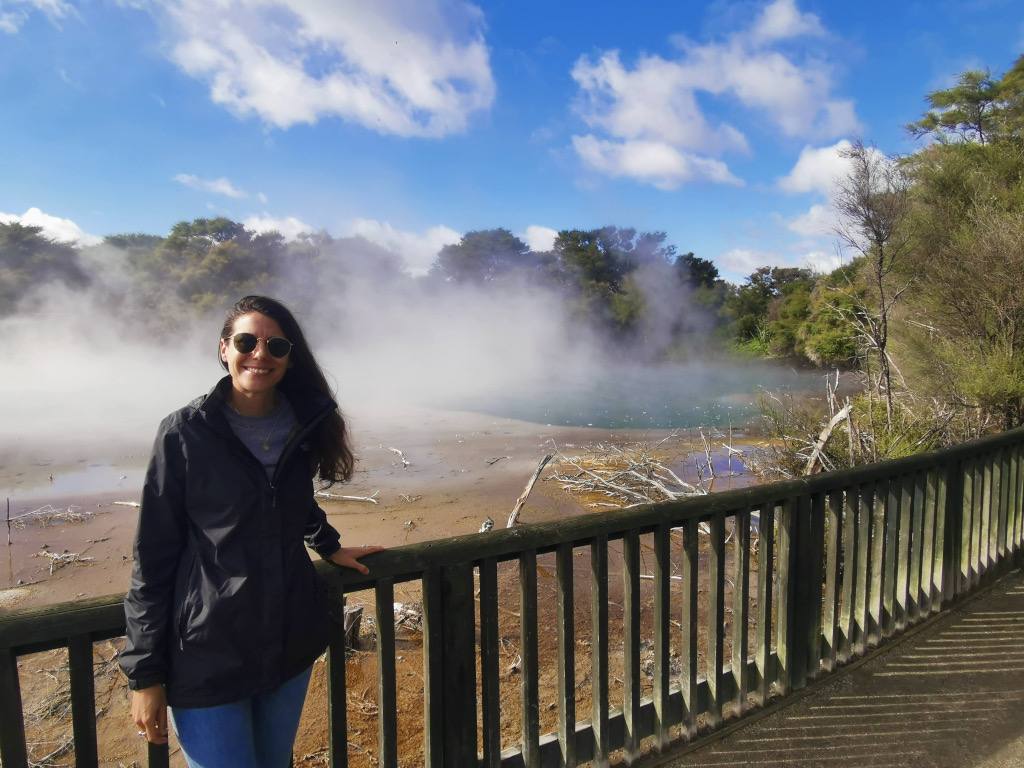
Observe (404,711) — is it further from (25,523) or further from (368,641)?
(25,523)

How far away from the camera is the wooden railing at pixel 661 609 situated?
5.55ft

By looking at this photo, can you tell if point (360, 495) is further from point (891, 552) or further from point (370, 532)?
point (891, 552)

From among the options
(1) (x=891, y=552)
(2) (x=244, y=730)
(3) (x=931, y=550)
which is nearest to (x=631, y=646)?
(2) (x=244, y=730)

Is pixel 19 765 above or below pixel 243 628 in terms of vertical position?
below

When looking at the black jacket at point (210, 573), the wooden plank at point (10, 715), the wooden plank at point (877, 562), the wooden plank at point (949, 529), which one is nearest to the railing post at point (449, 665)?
the black jacket at point (210, 573)

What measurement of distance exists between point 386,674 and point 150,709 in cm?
58

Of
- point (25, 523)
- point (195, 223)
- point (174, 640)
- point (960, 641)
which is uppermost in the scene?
point (195, 223)

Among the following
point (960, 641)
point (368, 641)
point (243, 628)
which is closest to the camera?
point (243, 628)

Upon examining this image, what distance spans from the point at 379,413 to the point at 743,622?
17.1 meters

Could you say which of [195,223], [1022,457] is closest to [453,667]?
[1022,457]

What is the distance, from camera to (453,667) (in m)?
1.80

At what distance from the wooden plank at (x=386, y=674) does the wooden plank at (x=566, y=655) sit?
527 millimetres

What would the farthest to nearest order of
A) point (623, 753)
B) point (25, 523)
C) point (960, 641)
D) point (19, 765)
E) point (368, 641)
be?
point (25, 523) → point (368, 641) → point (960, 641) → point (623, 753) → point (19, 765)

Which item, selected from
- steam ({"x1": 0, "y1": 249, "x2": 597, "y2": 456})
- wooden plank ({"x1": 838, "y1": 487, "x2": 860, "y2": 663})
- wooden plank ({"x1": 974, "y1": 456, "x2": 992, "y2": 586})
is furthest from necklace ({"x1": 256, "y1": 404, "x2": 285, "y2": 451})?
steam ({"x1": 0, "y1": 249, "x2": 597, "y2": 456})
